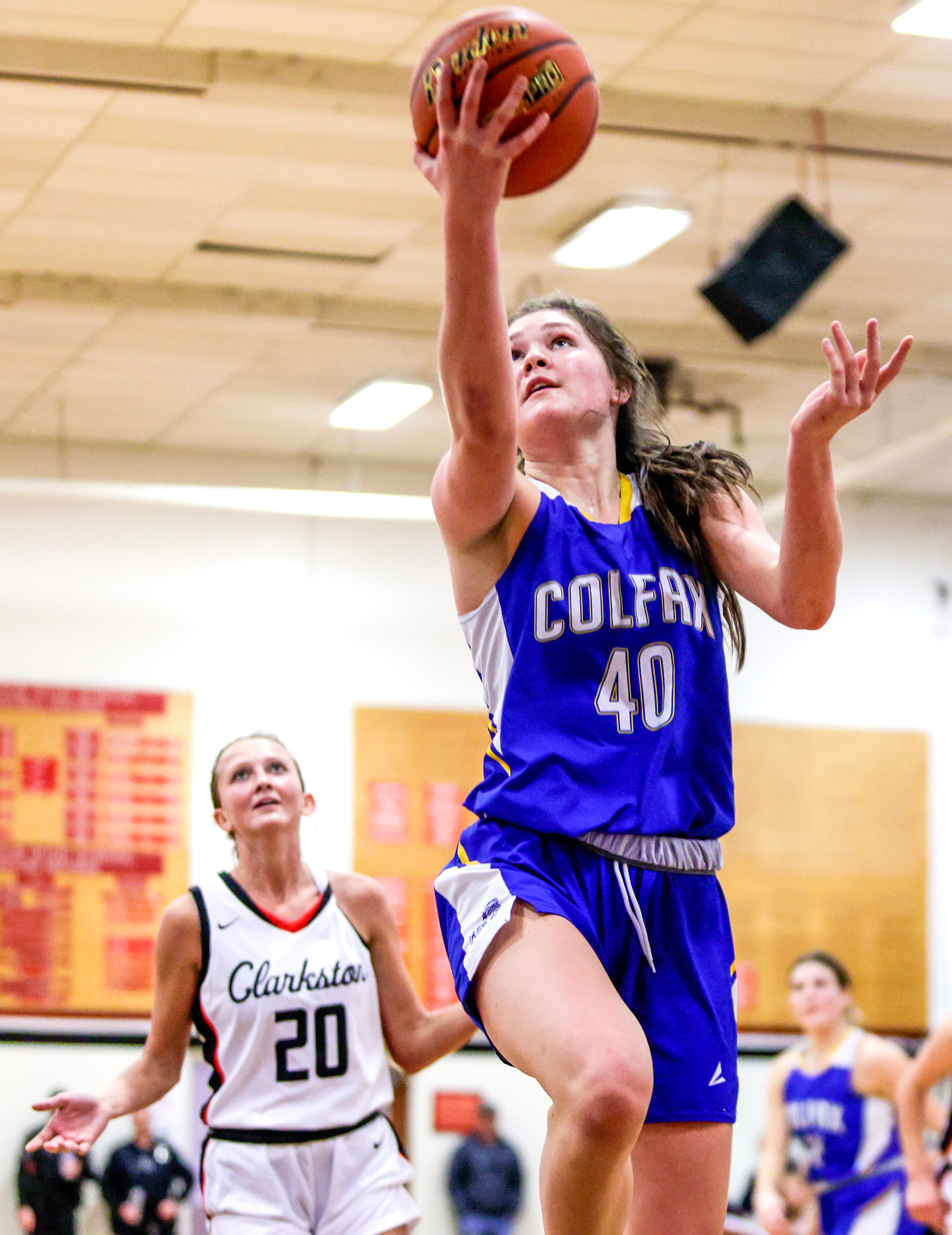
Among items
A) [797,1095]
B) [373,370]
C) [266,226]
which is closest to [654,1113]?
[797,1095]

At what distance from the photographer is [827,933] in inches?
459

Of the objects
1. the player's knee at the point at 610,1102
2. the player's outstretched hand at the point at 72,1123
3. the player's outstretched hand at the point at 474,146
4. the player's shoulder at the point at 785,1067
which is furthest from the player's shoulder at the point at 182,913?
the player's shoulder at the point at 785,1067

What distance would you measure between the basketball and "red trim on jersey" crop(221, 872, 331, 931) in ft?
8.05

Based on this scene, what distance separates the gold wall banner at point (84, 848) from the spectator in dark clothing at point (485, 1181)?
211 cm

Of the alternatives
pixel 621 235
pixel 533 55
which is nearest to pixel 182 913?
pixel 533 55

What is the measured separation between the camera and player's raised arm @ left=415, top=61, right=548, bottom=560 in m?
2.48

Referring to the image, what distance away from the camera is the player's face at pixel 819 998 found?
26.4ft

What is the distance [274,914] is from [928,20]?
389 centimetres

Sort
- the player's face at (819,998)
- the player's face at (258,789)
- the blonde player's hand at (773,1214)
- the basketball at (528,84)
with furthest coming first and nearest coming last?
the player's face at (819,998), the blonde player's hand at (773,1214), the player's face at (258,789), the basketball at (528,84)

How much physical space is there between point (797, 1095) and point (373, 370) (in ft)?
15.0

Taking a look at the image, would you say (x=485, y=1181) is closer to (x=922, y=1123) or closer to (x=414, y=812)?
(x=414, y=812)

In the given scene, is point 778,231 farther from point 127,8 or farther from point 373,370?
point 373,370

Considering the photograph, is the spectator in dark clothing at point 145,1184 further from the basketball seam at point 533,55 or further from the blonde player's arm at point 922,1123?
the basketball seam at point 533,55

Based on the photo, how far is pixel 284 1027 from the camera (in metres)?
4.75
